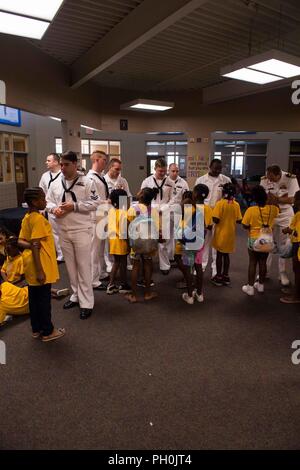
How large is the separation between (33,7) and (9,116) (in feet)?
23.3

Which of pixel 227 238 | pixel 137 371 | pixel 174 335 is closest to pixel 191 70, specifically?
pixel 227 238

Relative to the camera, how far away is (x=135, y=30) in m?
4.63

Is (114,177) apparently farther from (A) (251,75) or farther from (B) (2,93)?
(A) (251,75)

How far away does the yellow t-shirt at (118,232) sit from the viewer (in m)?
3.99

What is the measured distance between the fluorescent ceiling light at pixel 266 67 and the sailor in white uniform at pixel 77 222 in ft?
10.4

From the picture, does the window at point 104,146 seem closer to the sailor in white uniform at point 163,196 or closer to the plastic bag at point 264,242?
the sailor in white uniform at point 163,196

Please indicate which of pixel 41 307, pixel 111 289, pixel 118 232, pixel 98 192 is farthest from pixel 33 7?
pixel 111 289

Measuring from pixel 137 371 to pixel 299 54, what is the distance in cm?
655

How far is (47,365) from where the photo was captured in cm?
258

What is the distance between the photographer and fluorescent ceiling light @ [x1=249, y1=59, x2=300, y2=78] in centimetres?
469

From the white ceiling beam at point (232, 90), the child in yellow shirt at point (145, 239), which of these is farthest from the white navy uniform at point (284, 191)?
the white ceiling beam at point (232, 90)

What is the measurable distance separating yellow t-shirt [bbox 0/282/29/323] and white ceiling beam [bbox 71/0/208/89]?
3.62 metres

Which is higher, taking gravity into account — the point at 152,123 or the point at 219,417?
the point at 152,123
